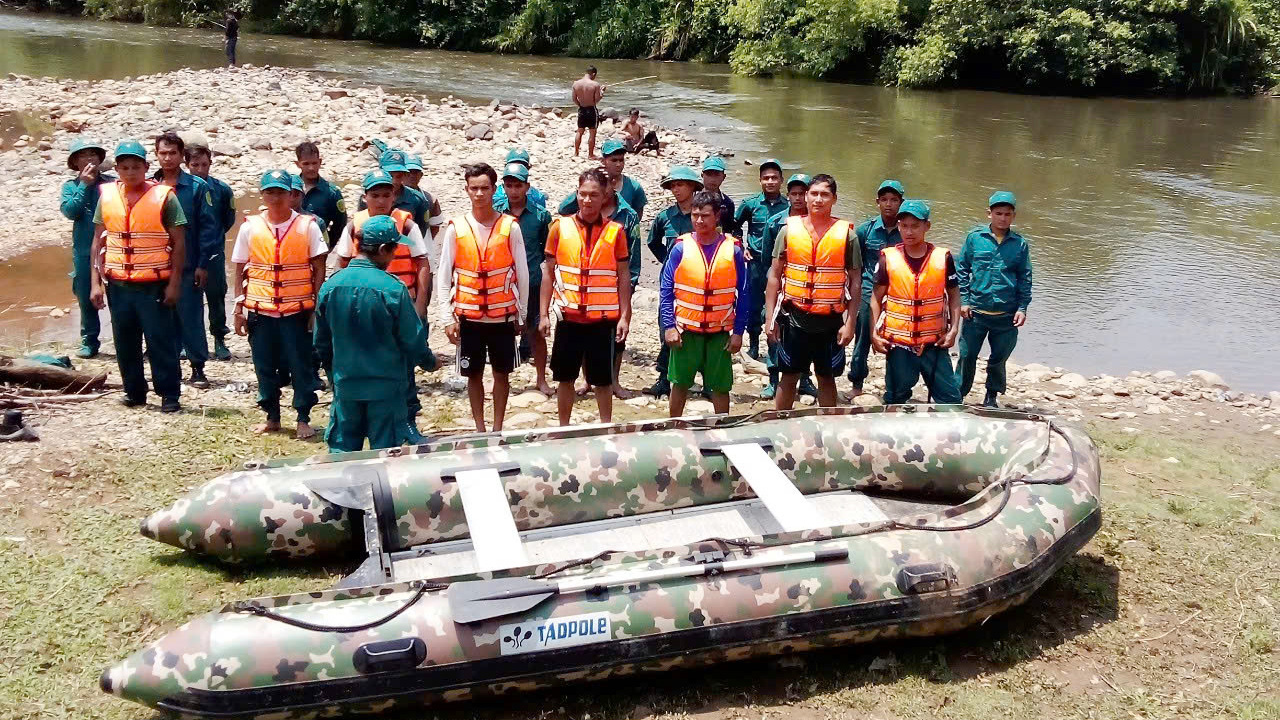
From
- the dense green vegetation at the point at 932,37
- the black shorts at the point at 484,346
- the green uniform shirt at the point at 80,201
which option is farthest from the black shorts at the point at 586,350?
the dense green vegetation at the point at 932,37

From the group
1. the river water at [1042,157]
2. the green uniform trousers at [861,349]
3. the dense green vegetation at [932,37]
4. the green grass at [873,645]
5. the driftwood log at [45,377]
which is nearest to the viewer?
the green grass at [873,645]

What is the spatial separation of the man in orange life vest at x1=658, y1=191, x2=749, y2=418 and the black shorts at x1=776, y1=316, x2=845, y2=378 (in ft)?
1.13

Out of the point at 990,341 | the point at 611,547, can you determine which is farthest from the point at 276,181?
the point at 990,341

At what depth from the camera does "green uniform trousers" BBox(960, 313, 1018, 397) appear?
6.94 m

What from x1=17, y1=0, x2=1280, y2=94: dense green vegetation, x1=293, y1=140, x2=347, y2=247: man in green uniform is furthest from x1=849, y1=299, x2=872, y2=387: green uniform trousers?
x1=17, y1=0, x2=1280, y2=94: dense green vegetation

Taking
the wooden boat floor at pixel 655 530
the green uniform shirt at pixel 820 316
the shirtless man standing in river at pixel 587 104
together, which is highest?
the shirtless man standing in river at pixel 587 104

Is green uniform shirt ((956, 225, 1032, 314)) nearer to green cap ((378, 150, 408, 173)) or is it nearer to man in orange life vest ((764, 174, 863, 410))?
man in orange life vest ((764, 174, 863, 410))

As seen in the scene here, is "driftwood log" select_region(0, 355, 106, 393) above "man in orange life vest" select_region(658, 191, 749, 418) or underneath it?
underneath

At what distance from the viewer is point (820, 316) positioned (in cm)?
627

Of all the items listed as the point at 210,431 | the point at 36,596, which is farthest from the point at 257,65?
the point at 36,596

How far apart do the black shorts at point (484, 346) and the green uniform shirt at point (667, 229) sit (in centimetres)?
152

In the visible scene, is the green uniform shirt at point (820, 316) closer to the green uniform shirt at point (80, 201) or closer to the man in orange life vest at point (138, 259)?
the man in orange life vest at point (138, 259)

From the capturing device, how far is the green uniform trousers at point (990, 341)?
6941 mm

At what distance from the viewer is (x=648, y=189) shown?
47.4 feet
